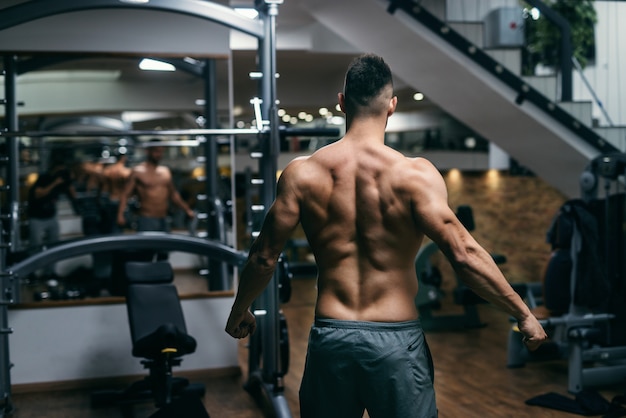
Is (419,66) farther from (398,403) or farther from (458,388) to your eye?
(398,403)

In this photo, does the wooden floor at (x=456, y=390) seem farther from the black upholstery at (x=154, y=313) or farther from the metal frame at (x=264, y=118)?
the black upholstery at (x=154, y=313)

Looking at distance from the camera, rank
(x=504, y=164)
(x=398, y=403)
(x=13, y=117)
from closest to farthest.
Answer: (x=398, y=403)
(x=13, y=117)
(x=504, y=164)

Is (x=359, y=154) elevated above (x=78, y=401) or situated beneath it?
elevated above

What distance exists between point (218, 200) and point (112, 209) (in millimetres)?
3001

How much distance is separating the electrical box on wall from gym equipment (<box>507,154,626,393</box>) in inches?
65.7

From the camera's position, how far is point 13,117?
5605mm

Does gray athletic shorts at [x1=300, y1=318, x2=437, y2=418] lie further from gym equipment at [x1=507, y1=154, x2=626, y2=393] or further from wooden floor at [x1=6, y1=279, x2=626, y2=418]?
gym equipment at [x1=507, y1=154, x2=626, y2=393]

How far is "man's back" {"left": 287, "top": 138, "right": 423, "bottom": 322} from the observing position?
6.79 ft

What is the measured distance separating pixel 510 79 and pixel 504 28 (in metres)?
0.50

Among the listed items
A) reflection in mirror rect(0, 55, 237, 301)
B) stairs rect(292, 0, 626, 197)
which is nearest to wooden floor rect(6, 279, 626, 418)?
reflection in mirror rect(0, 55, 237, 301)

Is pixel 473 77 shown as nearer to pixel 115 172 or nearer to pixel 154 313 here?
pixel 154 313

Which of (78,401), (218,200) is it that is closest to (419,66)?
(218,200)

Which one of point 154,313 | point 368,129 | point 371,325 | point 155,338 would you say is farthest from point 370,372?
point 154,313

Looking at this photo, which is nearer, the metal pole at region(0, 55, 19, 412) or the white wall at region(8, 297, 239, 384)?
the metal pole at region(0, 55, 19, 412)
